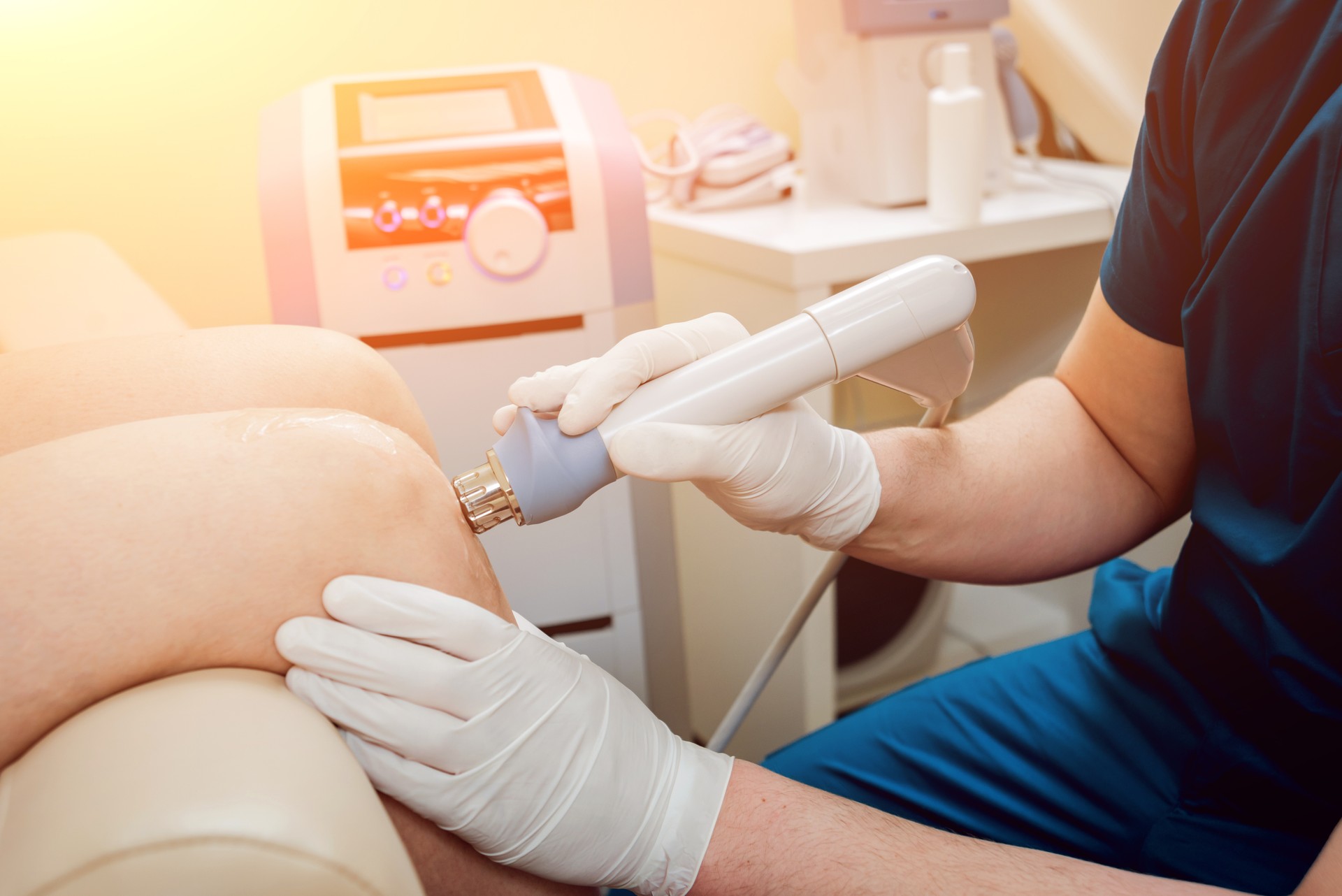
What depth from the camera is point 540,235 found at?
0.96 m

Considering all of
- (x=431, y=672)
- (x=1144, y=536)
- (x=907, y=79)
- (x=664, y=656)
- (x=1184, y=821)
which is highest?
(x=907, y=79)

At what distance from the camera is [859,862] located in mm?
578

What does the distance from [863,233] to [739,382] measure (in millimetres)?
642

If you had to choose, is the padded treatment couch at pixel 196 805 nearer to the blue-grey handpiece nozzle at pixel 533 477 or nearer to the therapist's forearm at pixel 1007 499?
the blue-grey handpiece nozzle at pixel 533 477

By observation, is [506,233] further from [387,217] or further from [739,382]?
[739,382]

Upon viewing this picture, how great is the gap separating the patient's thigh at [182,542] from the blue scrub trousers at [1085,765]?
18.5 inches

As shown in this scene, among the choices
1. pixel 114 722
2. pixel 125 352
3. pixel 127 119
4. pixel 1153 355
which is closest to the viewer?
pixel 114 722

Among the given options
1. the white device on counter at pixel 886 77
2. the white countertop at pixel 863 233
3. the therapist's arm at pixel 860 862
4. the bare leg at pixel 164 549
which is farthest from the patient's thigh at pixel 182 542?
the white device on counter at pixel 886 77

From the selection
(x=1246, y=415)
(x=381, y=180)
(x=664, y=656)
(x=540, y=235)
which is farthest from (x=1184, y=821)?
(x=381, y=180)

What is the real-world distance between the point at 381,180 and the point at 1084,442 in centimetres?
72

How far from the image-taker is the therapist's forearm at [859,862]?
1.82ft

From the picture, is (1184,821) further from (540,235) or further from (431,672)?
(540,235)

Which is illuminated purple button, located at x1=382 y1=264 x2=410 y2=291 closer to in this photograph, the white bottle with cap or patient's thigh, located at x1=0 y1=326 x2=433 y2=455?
patient's thigh, located at x1=0 y1=326 x2=433 y2=455

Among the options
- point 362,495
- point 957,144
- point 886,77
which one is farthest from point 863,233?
point 362,495
